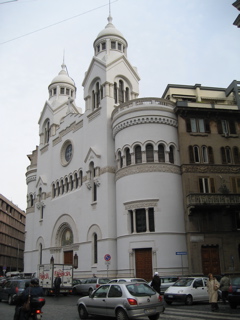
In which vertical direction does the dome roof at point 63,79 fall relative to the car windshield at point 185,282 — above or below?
above

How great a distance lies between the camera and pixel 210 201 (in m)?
26.9

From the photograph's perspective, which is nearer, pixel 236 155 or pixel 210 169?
pixel 210 169

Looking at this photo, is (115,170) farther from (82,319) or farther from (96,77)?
(82,319)

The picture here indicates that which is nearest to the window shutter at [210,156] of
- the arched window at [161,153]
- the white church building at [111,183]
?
the white church building at [111,183]

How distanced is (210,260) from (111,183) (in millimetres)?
11123

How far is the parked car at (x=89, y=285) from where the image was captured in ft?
82.4

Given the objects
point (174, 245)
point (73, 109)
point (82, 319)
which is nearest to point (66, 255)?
point (174, 245)

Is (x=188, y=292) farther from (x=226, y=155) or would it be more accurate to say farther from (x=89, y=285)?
(x=226, y=155)

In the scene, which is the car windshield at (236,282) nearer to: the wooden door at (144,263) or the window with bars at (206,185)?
the wooden door at (144,263)

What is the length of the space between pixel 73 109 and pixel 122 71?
12041 millimetres

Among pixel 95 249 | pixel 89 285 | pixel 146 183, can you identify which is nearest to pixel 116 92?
pixel 146 183

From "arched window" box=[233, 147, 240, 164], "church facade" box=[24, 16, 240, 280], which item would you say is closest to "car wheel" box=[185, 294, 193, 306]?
"church facade" box=[24, 16, 240, 280]

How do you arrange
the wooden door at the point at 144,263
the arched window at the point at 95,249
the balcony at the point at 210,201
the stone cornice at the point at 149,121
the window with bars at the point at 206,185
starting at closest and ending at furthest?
the balcony at the point at 210,201 < the wooden door at the point at 144,263 < the window with bars at the point at 206,185 < the stone cornice at the point at 149,121 < the arched window at the point at 95,249

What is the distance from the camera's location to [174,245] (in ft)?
90.0
